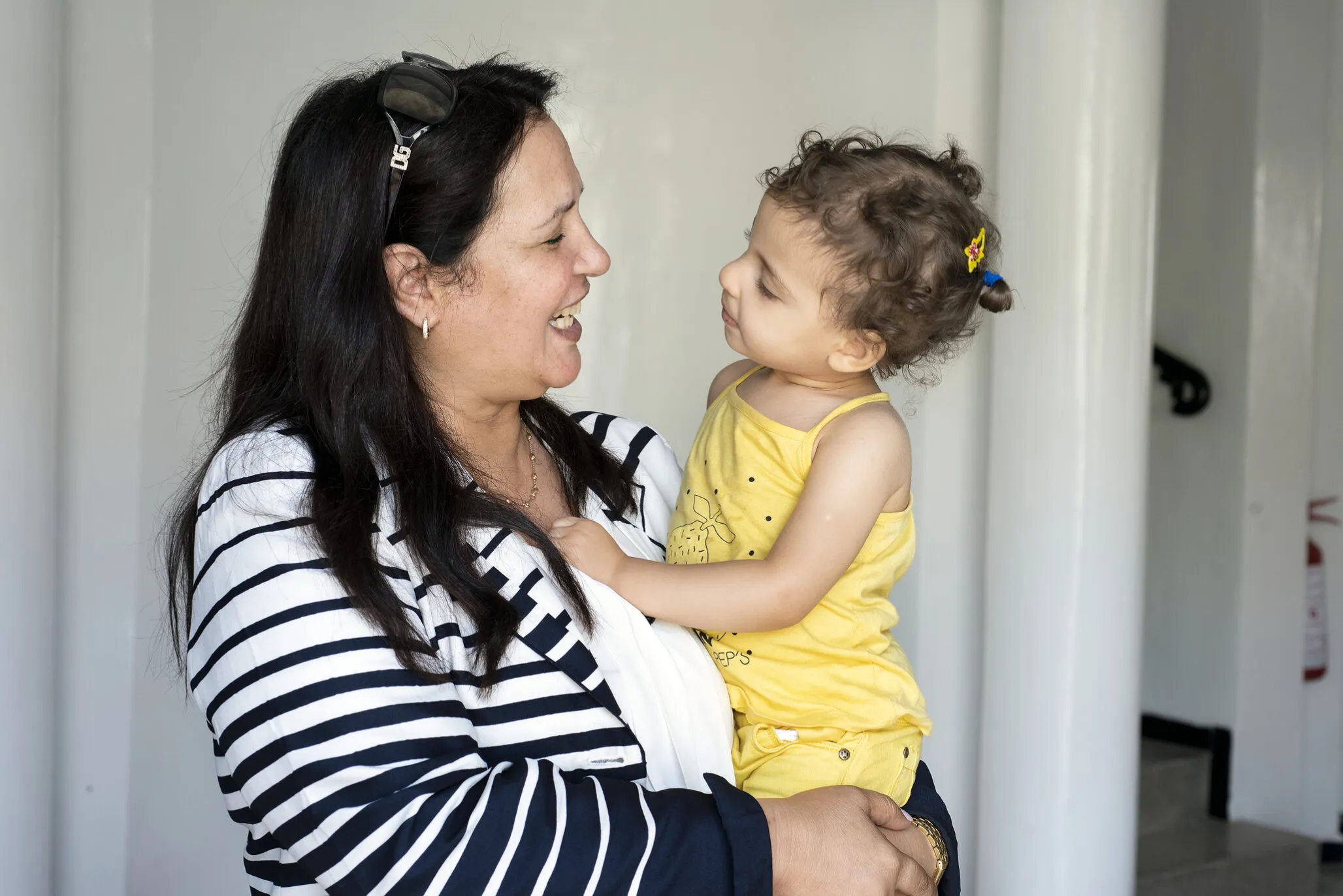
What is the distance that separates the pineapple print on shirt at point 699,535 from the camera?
5.26ft

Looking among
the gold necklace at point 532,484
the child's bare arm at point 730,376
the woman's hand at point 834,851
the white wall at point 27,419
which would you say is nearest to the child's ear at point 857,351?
the child's bare arm at point 730,376

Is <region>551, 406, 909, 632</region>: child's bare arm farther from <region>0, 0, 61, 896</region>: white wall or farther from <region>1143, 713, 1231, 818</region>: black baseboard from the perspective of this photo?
<region>1143, 713, 1231, 818</region>: black baseboard

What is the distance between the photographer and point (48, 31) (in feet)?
7.14

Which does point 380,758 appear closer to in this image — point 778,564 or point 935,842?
point 778,564

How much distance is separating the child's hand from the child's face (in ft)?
1.03

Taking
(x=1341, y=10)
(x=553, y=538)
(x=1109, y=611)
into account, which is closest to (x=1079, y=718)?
(x=1109, y=611)

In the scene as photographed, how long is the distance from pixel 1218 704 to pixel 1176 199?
1.75m

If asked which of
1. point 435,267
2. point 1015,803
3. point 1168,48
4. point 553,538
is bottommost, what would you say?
point 1015,803

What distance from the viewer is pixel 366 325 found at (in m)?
1.39

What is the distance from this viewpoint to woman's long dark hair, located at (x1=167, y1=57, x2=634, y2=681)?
1290 millimetres


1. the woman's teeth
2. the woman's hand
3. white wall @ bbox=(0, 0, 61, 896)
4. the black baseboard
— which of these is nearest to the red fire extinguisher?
the black baseboard

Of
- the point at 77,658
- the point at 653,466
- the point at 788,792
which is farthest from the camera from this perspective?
the point at 77,658

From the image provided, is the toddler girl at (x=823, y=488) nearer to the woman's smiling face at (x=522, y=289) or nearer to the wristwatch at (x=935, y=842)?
the wristwatch at (x=935, y=842)

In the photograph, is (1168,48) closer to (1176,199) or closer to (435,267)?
(1176,199)
